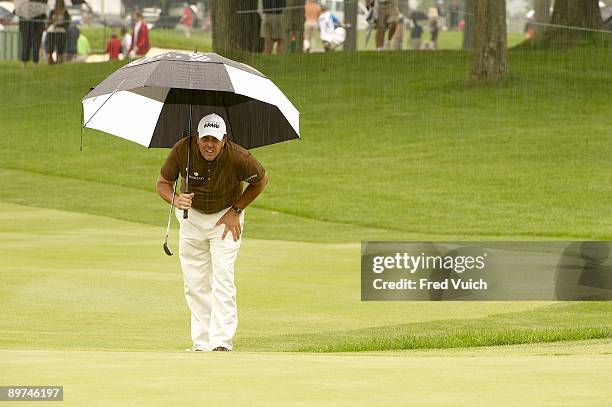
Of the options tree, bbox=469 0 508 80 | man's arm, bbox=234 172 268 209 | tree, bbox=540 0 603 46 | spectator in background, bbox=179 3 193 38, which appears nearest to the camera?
man's arm, bbox=234 172 268 209

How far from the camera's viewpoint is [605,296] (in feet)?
44.6

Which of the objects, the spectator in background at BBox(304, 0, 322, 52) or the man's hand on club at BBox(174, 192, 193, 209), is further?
the spectator in background at BBox(304, 0, 322, 52)

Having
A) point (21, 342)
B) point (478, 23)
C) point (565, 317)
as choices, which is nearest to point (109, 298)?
point (21, 342)

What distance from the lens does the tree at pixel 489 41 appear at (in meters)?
31.1

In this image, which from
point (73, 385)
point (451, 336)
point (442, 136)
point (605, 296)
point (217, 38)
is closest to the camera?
point (73, 385)

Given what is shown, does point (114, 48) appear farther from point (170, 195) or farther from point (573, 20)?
point (170, 195)

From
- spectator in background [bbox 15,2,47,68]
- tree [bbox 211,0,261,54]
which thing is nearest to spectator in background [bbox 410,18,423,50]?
tree [bbox 211,0,261,54]

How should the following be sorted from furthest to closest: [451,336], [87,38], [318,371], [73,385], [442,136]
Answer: [87,38], [442,136], [451,336], [318,371], [73,385]

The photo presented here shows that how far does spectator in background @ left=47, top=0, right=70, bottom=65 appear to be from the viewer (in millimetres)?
40062

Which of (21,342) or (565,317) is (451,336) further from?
(21,342)

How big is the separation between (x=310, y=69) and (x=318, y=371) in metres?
30.8

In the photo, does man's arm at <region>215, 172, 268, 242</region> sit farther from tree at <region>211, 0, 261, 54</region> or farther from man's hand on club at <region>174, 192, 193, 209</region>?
tree at <region>211, 0, 261, 54</region>

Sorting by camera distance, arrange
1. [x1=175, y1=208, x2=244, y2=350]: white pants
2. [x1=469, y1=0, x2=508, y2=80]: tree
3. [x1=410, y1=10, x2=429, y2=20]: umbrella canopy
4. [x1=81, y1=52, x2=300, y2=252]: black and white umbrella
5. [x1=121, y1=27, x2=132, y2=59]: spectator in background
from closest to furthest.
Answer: [x1=175, y1=208, x2=244, y2=350]: white pants
[x1=81, y1=52, x2=300, y2=252]: black and white umbrella
[x1=469, y1=0, x2=508, y2=80]: tree
[x1=121, y1=27, x2=132, y2=59]: spectator in background
[x1=410, y1=10, x2=429, y2=20]: umbrella canopy

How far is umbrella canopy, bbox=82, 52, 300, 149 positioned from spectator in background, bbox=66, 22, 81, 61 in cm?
3364
